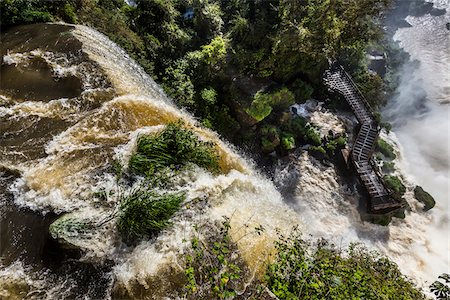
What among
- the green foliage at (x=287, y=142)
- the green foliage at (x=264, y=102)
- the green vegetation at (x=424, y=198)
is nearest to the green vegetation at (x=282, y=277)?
the green foliage at (x=264, y=102)

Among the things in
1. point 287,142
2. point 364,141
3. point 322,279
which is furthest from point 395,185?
point 322,279

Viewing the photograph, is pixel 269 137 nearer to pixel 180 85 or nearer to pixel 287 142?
pixel 287 142

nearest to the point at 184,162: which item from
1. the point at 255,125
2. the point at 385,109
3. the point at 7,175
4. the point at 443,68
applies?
the point at 7,175

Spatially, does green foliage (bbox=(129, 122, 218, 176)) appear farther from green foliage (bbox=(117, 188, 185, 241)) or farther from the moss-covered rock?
the moss-covered rock

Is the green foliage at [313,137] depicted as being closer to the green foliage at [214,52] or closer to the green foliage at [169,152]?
the green foliage at [214,52]

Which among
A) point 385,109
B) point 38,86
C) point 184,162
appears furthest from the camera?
point 385,109

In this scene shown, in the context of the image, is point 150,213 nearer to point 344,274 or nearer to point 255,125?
point 344,274
